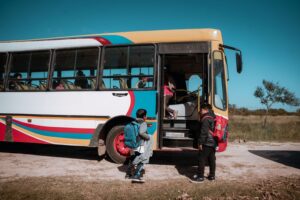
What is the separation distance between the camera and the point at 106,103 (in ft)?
22.7


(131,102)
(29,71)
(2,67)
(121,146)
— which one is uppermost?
(2,67)

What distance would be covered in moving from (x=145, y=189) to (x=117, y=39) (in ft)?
13.9

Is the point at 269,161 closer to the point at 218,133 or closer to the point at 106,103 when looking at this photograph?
the point at 218,133

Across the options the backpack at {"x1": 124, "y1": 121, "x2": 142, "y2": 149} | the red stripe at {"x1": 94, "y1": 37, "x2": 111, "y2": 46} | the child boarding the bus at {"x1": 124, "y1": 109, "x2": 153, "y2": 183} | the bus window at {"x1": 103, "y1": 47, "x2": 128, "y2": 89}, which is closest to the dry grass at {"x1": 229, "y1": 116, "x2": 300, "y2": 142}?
the bus window at {"x1": 103, "y1": 47, "x2": 128, "y2": 89}

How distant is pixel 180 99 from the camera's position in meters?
8.38

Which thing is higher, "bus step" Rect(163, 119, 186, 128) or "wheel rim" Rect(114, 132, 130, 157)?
"bus step" Rect(163, 119, 186, 128)

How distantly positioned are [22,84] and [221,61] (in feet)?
19.3

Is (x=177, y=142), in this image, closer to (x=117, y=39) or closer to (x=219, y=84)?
(x=219, y=84)

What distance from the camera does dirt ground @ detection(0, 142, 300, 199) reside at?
16.3 feet

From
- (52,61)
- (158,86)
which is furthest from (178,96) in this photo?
(52,61)

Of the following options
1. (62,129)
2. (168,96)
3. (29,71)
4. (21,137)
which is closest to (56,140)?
(62,129)

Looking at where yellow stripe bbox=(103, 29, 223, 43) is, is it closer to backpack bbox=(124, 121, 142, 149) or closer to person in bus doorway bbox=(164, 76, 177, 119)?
person in bus doorway bbox=(164, 76, 177, 119)

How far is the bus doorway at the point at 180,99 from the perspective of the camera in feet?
21.8

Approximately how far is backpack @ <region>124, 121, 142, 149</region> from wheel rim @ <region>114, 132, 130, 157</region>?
5.32 ft
